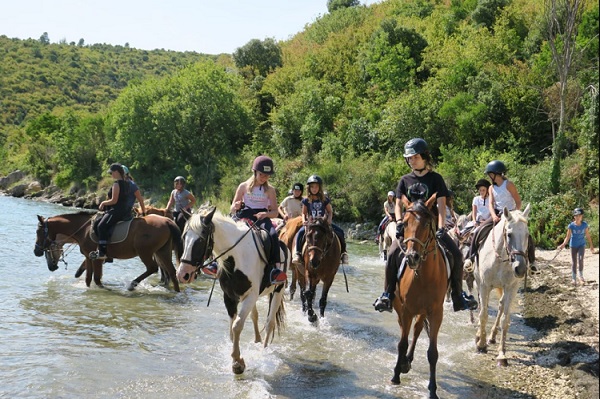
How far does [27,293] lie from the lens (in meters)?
12.0

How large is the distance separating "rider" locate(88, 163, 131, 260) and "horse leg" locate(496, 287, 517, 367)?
8239mm

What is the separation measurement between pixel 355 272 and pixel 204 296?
5762 millimetres

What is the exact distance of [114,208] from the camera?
41.2 feet

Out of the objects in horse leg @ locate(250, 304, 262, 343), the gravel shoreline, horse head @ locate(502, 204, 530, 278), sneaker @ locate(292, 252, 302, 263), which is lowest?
the gravel shoreline

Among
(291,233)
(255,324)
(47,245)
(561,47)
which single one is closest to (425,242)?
(255,324)

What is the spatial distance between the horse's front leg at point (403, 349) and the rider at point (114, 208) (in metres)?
7.62

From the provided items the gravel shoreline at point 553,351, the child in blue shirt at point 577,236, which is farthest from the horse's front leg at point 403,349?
the child in blue shirt at point 577,236

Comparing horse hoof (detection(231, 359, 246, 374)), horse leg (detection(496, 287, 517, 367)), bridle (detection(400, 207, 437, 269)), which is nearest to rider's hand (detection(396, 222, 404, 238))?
bridle (detection(400, 207, 437, 269))

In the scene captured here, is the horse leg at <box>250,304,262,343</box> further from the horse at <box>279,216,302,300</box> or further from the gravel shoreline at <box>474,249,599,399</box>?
the gravel shoreline at <box>474,249,599,399</box>

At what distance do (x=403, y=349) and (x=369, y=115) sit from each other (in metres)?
30.2

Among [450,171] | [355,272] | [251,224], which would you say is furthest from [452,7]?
[251,224]

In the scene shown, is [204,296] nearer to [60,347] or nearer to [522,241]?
[60,347]

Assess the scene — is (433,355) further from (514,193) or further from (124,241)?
(124,241)

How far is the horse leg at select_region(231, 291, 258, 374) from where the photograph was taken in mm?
7023
